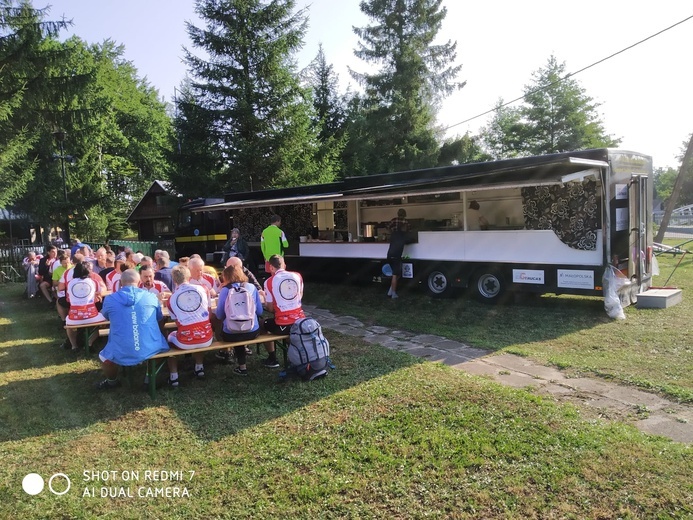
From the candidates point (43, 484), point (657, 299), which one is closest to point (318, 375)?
point (43, 484)

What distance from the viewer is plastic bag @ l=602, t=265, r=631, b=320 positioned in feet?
26.4

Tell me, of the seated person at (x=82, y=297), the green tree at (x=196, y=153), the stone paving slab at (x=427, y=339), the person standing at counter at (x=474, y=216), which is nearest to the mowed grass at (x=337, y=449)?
the seated person at (x=82, y=297)

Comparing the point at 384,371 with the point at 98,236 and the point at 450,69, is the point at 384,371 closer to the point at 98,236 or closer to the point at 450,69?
the point at 450,69

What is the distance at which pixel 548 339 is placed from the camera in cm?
702

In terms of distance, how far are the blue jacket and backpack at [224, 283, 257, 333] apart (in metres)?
0.81

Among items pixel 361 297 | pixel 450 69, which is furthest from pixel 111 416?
pixel 450 69

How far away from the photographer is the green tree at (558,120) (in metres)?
31.6

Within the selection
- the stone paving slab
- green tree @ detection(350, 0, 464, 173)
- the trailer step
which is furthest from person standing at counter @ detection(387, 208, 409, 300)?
green tree @ detection(350, 0, 464, 173)

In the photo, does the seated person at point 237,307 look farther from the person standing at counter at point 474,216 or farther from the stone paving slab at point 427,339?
the person standing at counter at point 474,216

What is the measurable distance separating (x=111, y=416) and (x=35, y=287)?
9850 mm

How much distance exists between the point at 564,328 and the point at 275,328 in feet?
15.1

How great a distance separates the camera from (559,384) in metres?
5.10

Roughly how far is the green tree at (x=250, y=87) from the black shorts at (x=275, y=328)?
14288mm

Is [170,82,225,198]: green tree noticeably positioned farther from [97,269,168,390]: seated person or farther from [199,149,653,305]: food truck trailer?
[97,269,168,390]: seated person
